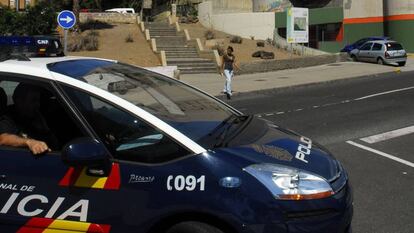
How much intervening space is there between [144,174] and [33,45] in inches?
483

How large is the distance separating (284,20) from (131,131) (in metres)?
37.8

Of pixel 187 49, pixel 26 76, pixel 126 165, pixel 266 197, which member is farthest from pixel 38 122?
pixel 187 49

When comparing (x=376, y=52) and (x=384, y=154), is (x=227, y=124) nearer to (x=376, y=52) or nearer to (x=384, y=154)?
(x=384, y=154)

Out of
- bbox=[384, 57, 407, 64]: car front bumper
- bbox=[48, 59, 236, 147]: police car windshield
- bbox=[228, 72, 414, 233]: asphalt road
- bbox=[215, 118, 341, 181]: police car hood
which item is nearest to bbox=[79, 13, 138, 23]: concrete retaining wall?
bbox=[384, 57, 407, 64]: car front bumper

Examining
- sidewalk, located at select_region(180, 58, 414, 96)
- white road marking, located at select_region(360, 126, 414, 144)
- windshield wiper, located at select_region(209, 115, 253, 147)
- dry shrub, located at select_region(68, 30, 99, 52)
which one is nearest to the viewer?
windshield wiper, located at select_region(209, 115, 253, 147)

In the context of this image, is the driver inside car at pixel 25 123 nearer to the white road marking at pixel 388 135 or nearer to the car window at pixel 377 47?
the white road marking at pixel 388 135

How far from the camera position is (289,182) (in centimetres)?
321

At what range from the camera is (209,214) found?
3123 mm

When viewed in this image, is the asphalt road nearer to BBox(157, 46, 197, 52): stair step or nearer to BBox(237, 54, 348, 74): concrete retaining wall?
BBox(237, 54, 348, 74): concrete retaining wall

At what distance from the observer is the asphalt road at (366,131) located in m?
5.51

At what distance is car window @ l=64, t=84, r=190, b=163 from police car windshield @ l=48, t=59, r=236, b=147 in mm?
118

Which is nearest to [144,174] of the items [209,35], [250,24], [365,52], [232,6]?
[365,52]

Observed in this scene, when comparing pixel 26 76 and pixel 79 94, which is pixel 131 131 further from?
pixel 26 76

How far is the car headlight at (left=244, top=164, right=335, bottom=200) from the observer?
3.17 m
